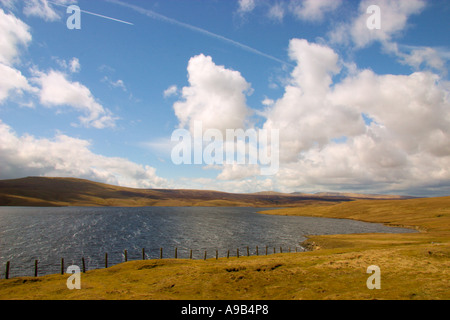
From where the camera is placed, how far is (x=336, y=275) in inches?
1243

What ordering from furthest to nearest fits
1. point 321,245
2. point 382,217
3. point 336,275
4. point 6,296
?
point 382,217, point 321,245, point 336,275, point 6,296

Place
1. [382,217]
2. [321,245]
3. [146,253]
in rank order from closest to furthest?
[146,253]
[321,245]
[382,217]

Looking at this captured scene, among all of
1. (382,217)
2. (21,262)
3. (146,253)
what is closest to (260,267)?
(146,253)

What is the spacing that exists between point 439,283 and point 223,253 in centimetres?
5003

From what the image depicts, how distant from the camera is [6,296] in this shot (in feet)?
92.8
